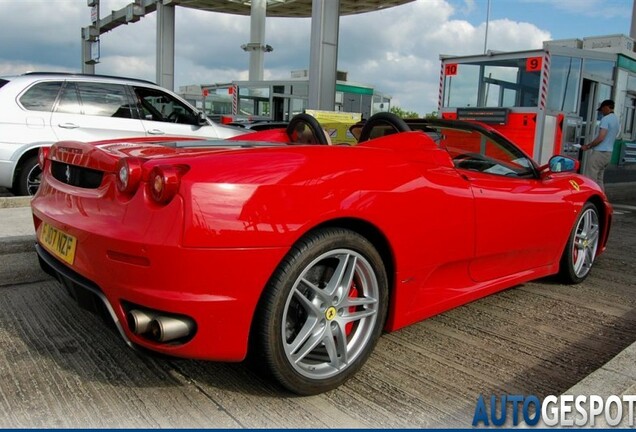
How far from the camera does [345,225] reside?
7.50ft

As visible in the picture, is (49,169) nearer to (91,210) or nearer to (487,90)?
(91,210)

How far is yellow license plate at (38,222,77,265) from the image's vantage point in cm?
222

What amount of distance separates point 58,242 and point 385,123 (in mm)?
1892

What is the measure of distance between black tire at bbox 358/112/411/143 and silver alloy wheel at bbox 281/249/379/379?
1022 mm

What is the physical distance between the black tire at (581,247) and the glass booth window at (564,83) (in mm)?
6292

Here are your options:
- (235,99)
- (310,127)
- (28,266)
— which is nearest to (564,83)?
(310,127)

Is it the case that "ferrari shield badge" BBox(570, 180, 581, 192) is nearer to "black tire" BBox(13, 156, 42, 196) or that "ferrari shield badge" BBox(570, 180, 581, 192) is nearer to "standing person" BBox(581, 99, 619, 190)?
"standing person" BBox(581, 99, 619, 190)

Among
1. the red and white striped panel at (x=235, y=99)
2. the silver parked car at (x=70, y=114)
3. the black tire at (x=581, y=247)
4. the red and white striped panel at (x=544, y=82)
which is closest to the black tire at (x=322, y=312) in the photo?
the black tire at (x=581, y=247)

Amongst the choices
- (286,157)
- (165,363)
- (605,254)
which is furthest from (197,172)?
(605,254)

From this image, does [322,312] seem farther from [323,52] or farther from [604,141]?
[323,52]

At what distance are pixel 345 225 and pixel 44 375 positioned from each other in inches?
61.2

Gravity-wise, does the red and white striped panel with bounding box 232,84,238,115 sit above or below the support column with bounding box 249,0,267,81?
below

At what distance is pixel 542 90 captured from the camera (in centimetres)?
965

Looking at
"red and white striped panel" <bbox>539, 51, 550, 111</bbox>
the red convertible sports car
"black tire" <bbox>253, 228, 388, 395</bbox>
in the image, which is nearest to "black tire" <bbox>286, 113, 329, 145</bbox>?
the red convertible sports car
